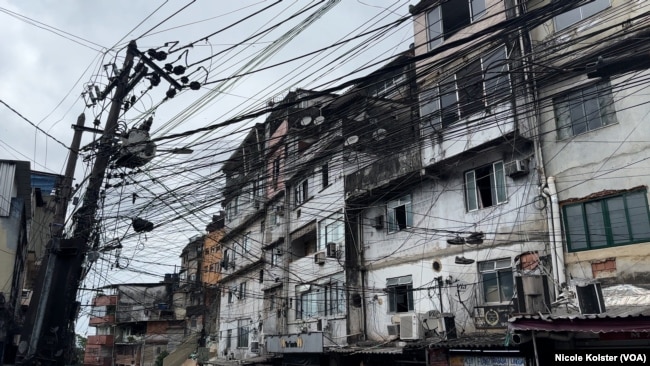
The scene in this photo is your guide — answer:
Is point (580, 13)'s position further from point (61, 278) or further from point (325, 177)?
point (61, 278)

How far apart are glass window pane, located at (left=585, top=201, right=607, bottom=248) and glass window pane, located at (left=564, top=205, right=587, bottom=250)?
0.50ft

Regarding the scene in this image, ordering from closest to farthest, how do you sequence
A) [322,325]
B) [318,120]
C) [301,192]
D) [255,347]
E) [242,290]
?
1. [318,120]
2. [322,325]
3. [301,192]
4. [255,347]
5. [242,290]

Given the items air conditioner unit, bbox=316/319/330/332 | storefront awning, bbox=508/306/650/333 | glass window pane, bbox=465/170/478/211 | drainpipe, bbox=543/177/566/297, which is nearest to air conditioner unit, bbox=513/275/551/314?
drainpipe, bbox=543/177/566/297

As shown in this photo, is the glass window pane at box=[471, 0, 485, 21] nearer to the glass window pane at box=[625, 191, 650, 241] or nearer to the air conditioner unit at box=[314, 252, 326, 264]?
the glass window pane at box=[625, 191, 650, 241]

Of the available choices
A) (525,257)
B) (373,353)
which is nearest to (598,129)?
(525,257)

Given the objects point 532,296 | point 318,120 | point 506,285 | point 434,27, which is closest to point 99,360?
point 506,285

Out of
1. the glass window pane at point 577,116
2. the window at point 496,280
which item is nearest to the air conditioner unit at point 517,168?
the glass window pane at point 577,116

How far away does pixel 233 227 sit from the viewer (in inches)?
1275

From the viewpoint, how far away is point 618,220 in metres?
11.5

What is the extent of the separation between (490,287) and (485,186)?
9.95ft

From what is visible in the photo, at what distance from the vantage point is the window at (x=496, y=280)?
44.4 feet

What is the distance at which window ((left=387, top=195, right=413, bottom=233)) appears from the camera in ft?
57.5

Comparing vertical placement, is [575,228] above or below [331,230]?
below

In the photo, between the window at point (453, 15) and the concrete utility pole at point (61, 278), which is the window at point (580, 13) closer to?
the window at point (453, 15)
